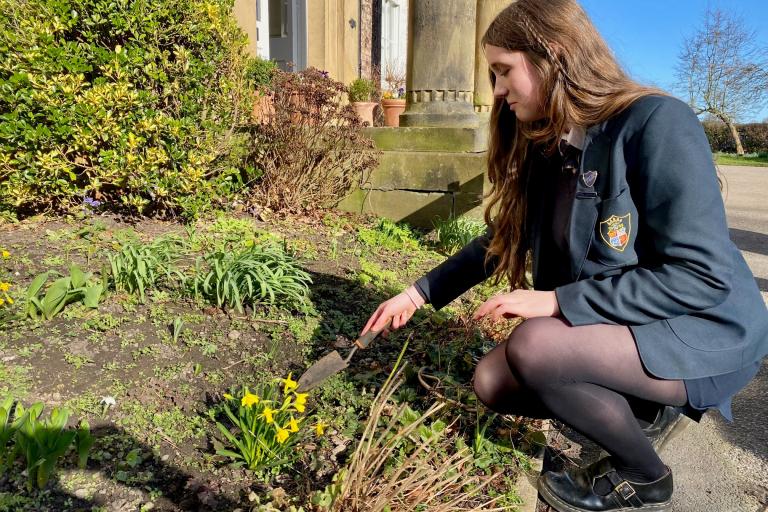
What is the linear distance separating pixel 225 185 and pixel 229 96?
70 centimetres

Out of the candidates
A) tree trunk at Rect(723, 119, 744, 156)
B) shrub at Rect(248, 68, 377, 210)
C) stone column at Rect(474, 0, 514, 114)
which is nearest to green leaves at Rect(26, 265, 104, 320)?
shrub at Rect(248, 68, 377, 210)

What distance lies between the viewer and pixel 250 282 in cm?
285

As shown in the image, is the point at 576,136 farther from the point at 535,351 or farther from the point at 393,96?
the point at 393,96

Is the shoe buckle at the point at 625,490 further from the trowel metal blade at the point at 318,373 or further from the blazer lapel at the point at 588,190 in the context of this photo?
the trowel metal blade at the point at 318,373

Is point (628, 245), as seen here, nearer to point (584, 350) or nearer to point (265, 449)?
point (584, 350)

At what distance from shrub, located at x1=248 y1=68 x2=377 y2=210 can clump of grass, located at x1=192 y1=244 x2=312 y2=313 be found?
1.87 metres

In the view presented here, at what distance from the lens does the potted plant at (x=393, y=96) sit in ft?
27.1

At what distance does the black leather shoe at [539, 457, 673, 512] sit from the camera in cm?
183


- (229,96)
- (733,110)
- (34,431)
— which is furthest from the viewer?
(733,110)

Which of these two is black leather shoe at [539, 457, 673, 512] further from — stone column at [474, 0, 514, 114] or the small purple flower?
stone column at [474, 0, 514, 114]

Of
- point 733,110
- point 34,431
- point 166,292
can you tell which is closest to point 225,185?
point 166,292

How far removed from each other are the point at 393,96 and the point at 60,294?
8.98 m

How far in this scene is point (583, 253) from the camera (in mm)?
1818

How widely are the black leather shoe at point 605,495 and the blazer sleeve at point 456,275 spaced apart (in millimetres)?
745
